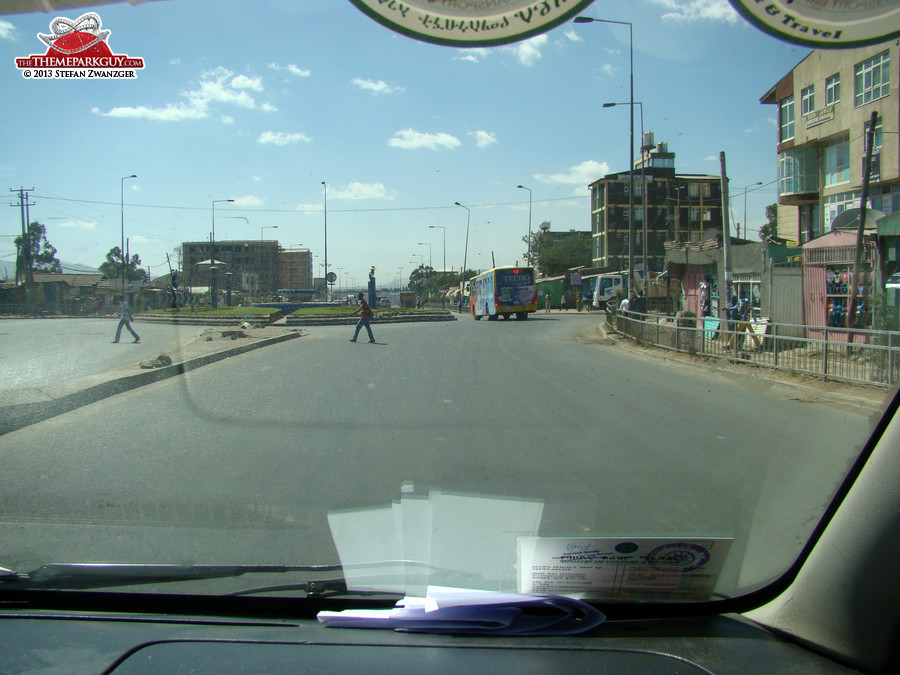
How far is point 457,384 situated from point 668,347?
8.74m

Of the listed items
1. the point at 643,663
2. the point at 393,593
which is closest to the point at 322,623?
the point at 393,593

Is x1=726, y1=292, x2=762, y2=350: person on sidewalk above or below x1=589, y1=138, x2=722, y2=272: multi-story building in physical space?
below

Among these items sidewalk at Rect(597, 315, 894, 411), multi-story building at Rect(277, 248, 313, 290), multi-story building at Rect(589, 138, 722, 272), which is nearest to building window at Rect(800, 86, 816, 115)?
sidewalk at Rect(597, 315, 894, 411)

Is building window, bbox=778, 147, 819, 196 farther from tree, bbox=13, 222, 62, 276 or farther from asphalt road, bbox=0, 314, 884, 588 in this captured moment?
tree, bbox=13, 222, 62, 276

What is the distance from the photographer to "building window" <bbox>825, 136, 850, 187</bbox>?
25.4 meters

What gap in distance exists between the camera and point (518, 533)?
3828 millimetres

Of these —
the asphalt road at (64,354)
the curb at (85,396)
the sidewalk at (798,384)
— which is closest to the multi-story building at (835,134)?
the sidewalk at (798,384)

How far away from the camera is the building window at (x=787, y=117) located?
95.9 ft

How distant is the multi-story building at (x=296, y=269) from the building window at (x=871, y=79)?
221 feet

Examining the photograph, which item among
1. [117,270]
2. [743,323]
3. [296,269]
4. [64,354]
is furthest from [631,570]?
[296,269]

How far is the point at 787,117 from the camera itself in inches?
1166

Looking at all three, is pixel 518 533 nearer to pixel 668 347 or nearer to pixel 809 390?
pixel 809 390

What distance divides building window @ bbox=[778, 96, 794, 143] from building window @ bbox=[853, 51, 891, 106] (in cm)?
932

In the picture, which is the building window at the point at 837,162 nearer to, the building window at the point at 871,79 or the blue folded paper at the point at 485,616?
the building window at the point at 871,79
